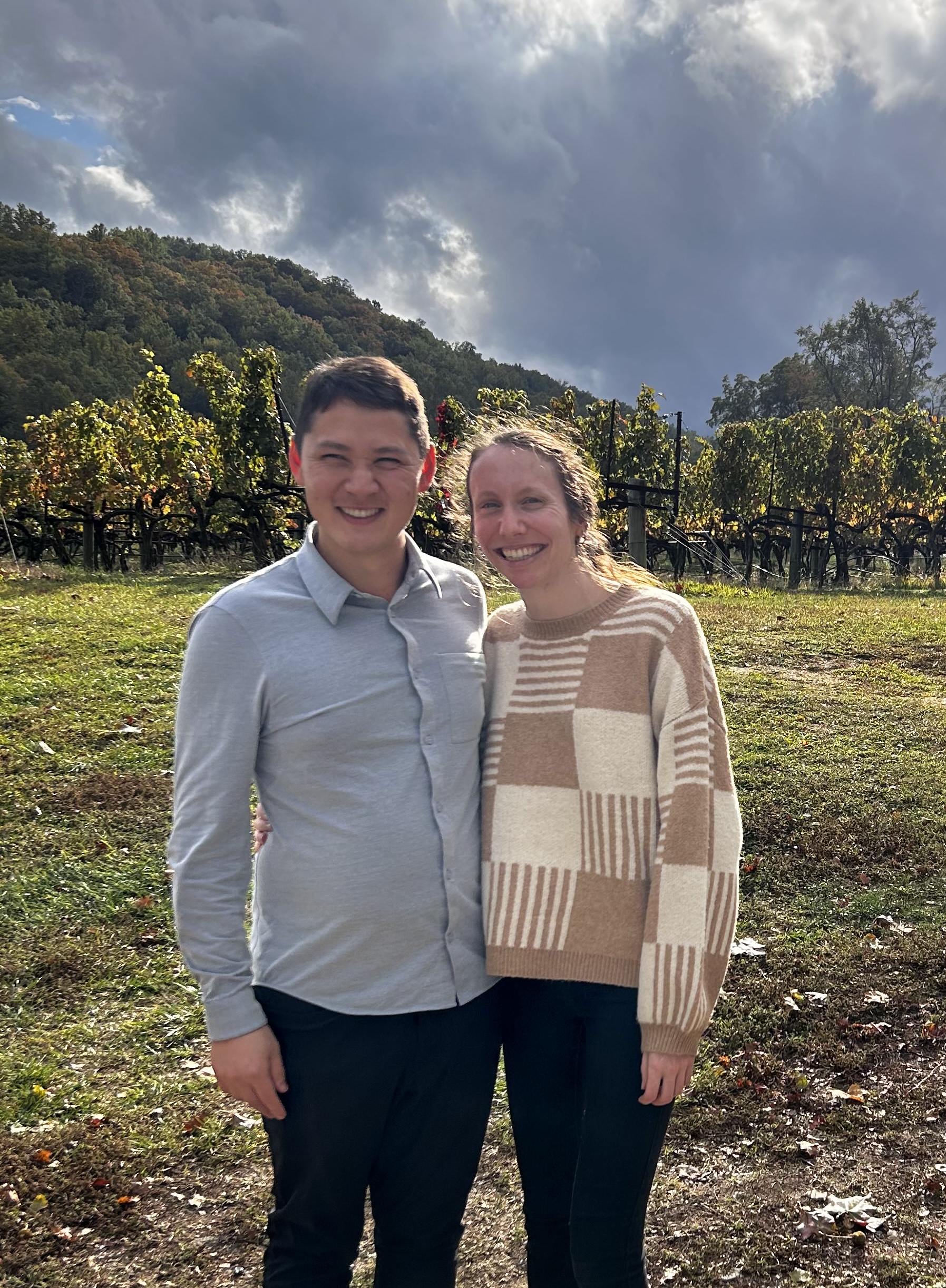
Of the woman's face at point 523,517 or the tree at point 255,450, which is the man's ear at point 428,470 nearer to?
the woman's face at point 523,517

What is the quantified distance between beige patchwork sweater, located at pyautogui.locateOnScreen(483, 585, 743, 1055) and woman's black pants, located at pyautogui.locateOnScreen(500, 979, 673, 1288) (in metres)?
0.07

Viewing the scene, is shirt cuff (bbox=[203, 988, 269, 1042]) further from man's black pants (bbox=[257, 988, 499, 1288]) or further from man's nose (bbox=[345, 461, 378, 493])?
man's nose (bbox=[345, 461, 378, 493])

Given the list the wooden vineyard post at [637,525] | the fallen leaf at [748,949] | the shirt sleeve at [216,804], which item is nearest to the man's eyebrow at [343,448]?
the shirt sleeve at [216,804]

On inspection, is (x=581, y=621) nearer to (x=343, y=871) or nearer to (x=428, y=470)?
(x=428, y=470)

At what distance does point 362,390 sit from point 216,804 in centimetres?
84

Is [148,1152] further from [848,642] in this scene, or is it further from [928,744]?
[848,642]

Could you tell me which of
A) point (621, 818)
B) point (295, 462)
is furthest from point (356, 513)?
point (621, 818)

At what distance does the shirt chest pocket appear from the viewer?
188 centimetres

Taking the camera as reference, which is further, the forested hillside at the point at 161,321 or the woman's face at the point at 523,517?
the forested hillside at the point at 161,321

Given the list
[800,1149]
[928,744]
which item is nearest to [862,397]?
[928,744]

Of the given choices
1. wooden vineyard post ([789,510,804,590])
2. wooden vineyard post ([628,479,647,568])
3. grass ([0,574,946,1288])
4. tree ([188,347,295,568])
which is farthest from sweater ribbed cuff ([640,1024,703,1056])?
wooden vineyard post ([789,510,804,590])

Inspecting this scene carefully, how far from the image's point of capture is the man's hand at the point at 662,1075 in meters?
1.77

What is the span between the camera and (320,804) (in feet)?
5.75

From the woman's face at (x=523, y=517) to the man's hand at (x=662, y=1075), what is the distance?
982 mm
